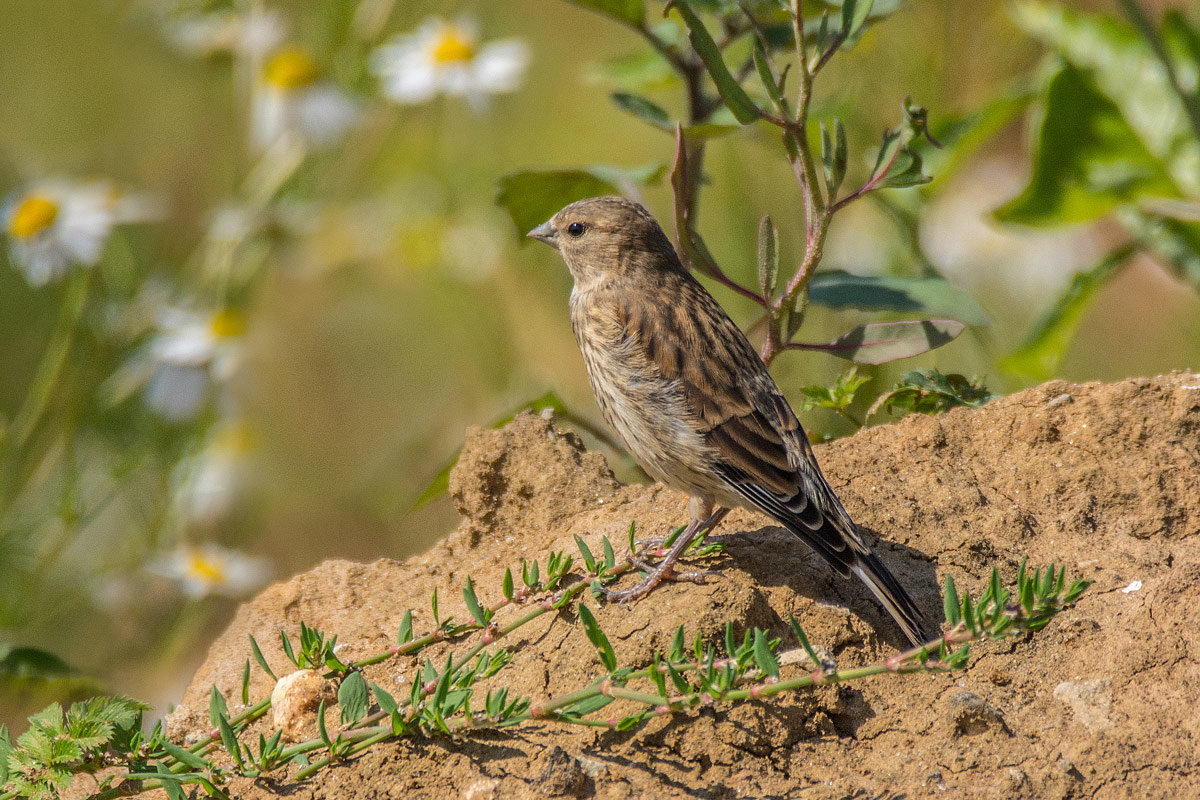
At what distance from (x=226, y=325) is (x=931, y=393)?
3784 millimetres

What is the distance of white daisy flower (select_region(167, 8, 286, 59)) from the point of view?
602 centimetres

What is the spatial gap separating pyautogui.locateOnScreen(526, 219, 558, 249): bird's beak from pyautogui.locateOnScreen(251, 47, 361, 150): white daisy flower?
6.87ft

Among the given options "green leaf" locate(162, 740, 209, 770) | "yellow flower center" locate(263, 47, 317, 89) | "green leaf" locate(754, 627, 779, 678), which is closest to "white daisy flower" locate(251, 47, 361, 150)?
"yellow flower center" locate(263, 47, 317, 89)

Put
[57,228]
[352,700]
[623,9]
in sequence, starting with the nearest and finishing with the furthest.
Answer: [352,700]
[623,9]
[57,228]

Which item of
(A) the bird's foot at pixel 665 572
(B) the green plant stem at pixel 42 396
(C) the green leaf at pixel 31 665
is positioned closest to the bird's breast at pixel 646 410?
(A) the bird's foot at pixel 665 572

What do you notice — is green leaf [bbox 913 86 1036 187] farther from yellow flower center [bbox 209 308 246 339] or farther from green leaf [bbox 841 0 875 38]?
yellow flower center [bbox 209 308 246 339]

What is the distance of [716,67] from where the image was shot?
2.99 metres

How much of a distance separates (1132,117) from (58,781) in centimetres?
563

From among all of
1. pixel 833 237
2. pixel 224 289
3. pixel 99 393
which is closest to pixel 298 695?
pixel 224 289

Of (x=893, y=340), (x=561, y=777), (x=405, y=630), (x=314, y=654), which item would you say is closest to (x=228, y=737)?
(x=314, y=654)

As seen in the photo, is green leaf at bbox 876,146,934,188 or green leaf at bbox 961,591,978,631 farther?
green leaf at bbox 876,146,934,188

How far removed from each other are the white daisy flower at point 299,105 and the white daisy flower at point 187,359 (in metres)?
1.03

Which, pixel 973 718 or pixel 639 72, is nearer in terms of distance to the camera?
pixel 973 718

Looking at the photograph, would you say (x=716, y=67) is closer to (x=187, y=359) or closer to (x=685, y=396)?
(x=685, y=396)
